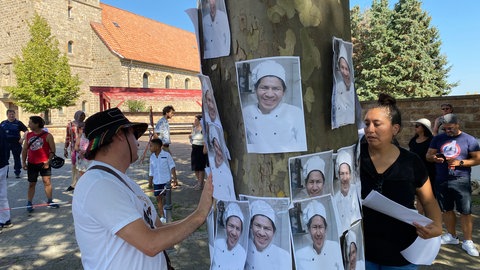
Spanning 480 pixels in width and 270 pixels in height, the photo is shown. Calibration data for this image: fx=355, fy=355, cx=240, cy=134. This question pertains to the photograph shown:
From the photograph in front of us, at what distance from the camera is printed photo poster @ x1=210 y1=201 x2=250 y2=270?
1351 mm

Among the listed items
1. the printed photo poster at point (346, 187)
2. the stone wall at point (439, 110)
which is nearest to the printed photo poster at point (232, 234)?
the printed photo poster at point (346, 187)

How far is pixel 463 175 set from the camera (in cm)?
505

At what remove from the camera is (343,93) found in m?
1.40

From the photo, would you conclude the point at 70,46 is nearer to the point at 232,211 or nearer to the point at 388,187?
the point at 388,187

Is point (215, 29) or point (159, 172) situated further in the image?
point (159, 172)

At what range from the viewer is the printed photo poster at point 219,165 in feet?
4.51

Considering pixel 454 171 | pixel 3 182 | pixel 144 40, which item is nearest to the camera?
pixel 454 171

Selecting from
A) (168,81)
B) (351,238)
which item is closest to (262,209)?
(351,238)

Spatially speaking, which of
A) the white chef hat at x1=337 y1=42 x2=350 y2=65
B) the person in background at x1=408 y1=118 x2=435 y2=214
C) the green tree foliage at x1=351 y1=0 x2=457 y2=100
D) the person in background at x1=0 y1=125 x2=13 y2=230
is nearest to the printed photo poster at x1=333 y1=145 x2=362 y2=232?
the white chef hat at x1=337 y1=42 x2=350 y2=65

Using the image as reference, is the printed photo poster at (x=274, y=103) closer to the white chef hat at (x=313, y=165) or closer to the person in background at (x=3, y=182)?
the white chef hat at (x=313, y=165)

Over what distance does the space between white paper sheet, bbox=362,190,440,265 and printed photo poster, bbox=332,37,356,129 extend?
0.81m

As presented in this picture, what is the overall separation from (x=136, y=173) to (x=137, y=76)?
28765 mm

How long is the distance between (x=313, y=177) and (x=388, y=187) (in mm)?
1249

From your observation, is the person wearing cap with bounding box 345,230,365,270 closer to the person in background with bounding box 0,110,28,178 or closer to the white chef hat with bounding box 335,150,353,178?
the white chef hat with bounding box 335,150,353,178
